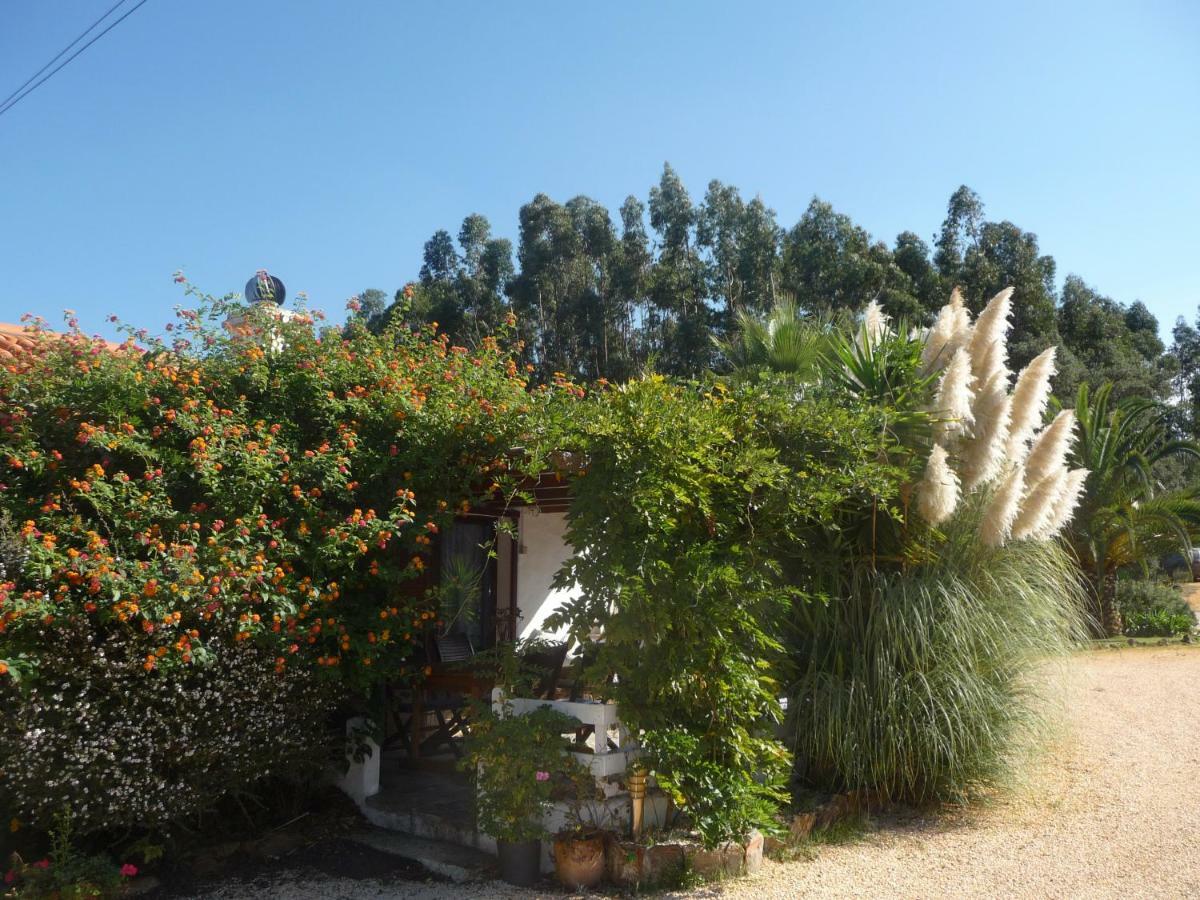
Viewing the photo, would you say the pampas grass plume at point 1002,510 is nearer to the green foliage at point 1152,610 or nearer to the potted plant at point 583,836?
the potted plant at point 583,836

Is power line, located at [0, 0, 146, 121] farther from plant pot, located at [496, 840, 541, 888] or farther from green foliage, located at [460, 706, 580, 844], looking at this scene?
plant pot, located at [496, 840, 541, 888]

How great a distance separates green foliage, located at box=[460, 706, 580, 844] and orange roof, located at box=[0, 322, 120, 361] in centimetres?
404

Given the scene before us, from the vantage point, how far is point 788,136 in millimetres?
10055

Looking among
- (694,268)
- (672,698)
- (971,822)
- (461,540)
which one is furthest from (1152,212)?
(694,268)

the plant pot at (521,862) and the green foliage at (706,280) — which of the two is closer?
the plant pot at (521,862)

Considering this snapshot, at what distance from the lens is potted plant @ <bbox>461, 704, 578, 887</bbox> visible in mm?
4977

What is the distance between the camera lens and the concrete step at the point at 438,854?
17.3 feet

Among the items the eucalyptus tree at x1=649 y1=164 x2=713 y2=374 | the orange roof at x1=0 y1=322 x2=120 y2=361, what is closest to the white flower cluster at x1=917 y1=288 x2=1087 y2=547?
the orange roof at x1=0 y1=322 x2=120 y2=361

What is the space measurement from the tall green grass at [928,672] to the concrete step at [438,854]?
2.29m

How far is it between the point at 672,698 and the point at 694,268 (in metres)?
27.3

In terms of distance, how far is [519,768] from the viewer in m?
5.01

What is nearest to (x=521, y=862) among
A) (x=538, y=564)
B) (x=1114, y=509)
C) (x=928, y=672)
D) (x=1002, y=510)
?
(x=928, y=672)

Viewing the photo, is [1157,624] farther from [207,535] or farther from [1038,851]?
[207,535]

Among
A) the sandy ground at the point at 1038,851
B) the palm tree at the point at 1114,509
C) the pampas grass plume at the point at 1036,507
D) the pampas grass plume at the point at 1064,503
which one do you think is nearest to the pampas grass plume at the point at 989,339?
the pampas grass plume at the point at 1036,507
